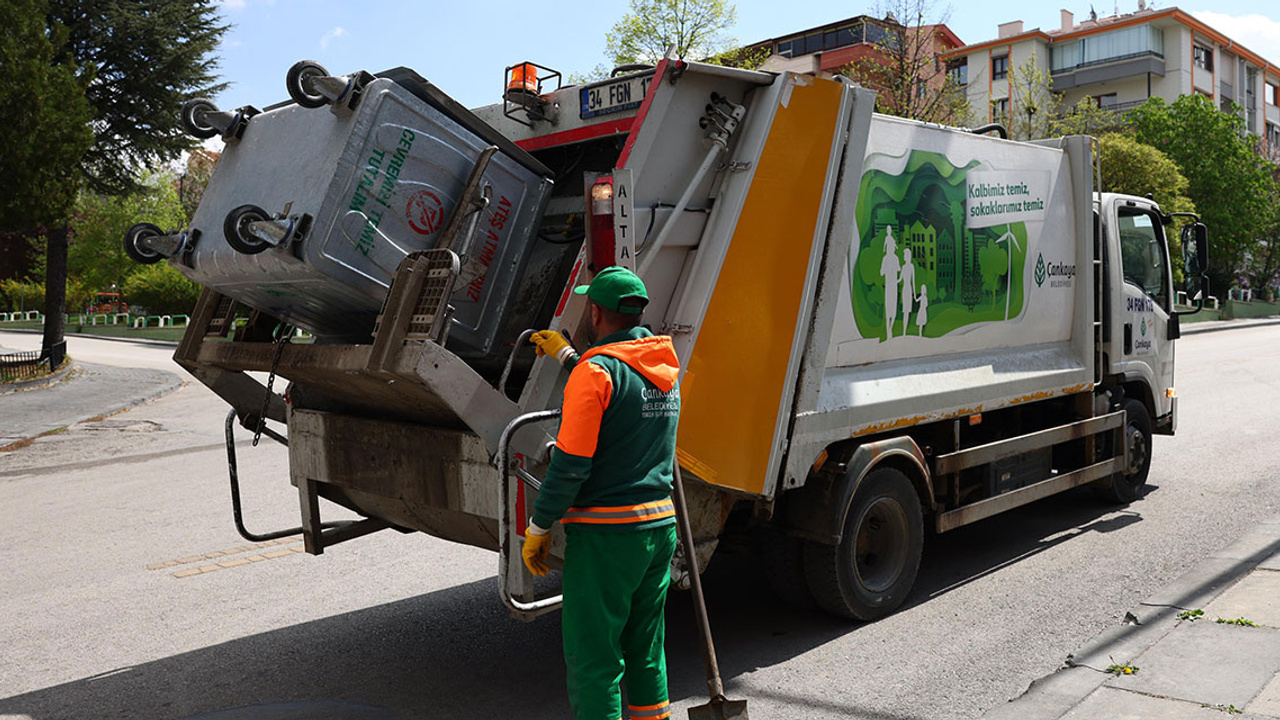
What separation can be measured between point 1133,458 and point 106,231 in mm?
51015

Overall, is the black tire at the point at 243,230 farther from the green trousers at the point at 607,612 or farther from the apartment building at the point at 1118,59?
the apartment building at the point at 1118,59

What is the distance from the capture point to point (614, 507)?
3393 mm

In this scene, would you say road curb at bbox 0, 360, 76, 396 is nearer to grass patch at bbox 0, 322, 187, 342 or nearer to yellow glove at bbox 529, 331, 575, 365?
yellow glove at bbox 529, 331, 575, 365

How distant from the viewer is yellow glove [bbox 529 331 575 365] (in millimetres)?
3646

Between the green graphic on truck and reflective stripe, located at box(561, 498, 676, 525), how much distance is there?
81.1 inches

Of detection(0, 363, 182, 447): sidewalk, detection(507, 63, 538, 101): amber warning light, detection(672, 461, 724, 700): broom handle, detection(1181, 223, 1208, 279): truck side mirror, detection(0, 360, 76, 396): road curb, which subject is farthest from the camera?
detection(0, 360, 76, 396): road curb

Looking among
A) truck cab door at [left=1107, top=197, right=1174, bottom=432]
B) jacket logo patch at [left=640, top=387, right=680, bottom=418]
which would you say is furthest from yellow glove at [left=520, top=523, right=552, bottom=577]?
truck cab door at [left=1107, top=197, right=1174, bottom=432]

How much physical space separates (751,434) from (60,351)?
2132 centimetres

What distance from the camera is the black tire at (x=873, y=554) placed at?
5.04 m

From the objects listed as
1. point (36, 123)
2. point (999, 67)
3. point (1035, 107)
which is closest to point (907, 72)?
point (1035, 107)

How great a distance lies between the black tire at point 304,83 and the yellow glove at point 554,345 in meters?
1.25

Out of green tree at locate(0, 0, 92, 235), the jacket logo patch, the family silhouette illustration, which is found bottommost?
the jacket logo patch

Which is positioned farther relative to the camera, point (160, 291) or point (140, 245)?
point (160, 291)

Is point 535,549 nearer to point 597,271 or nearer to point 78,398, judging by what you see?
point 597,271
